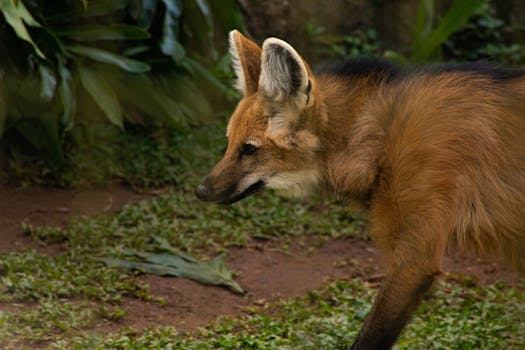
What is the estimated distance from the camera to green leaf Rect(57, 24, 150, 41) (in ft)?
20.0

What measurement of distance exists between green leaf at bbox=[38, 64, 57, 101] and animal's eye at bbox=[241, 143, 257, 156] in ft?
7.13

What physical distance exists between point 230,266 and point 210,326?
1.07m

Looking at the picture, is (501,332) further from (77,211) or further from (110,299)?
(77,211)

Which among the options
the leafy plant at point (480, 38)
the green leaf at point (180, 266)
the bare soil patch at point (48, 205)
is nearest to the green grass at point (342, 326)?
the green leaf at point (180, 266)

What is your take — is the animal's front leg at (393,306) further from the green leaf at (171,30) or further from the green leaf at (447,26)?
the green leaf at (447,26)

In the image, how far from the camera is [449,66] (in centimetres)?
392

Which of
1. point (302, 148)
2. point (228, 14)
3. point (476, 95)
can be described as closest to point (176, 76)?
point (228, 14)

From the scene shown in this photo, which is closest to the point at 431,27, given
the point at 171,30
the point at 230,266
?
the point at 171,30

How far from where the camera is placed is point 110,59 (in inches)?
241

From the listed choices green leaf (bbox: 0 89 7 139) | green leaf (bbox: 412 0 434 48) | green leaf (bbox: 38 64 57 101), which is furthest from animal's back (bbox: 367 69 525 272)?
green leaf (bbox: 412 0 434 48)

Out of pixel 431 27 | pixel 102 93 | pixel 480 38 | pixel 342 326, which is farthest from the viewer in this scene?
pixel 480 38

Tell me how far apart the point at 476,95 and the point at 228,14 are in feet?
11.2

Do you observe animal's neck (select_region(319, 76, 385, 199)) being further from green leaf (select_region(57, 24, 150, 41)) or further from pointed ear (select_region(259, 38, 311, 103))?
green leaf (select_region(57, 24, 150, 41))

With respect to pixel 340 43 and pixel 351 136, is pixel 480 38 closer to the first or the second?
pixel 340 43
